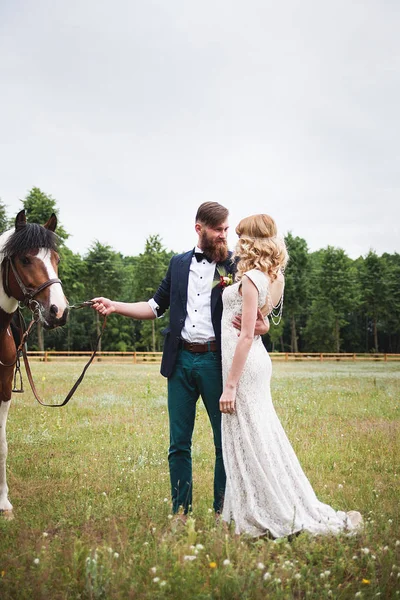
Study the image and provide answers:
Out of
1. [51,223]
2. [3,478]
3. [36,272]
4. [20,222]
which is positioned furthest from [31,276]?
[3,478]

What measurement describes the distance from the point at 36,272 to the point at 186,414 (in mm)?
2085

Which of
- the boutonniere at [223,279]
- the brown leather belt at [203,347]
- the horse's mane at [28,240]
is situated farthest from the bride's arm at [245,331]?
the horse's mane at [28,240]

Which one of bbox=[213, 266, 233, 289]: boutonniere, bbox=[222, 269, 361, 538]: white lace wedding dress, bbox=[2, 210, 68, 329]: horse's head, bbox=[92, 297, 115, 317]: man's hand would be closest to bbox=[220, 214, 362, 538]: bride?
bbox=[222, 269, 361, 538]: white lace wedding dress

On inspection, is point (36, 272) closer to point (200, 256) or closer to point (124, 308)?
point (124, 308)

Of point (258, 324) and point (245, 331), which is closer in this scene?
point (245, 331)

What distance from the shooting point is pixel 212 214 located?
4.89 metres

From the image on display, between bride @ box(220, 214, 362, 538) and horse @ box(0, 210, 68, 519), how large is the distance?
5.50 ft

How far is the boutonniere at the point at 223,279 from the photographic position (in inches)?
191

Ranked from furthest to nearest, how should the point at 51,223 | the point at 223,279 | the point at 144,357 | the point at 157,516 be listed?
the point at 144,357 → the point at 51,223 → the point at 157,516 → the point at 223,279

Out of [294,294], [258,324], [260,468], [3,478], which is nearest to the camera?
[260,468]

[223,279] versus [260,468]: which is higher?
[223,279]

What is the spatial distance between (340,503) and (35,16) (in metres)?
15.8

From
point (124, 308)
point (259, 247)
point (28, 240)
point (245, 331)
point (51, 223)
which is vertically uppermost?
point (51, 223)

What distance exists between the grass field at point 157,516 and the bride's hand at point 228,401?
1.03 metres
